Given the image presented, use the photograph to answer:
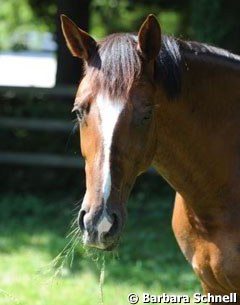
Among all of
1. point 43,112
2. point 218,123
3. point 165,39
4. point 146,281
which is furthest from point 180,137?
Result: point 43,112

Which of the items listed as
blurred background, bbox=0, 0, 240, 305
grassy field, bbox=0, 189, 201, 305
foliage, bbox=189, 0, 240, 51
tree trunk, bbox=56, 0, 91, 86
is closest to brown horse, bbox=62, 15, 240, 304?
grassy field, bbox=0, 189, 201, 305

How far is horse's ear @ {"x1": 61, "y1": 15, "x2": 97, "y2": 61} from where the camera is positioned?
2902 millimetres

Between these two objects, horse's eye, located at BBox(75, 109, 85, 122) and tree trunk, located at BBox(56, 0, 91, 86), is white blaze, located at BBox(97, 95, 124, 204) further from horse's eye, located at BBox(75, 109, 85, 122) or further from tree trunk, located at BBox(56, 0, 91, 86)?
tree trunk, located at BBox(56, 0, 91, 86)

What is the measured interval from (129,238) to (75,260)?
2.80 ft

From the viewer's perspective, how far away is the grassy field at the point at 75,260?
4852 mm

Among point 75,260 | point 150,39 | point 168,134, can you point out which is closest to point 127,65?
point 150,39

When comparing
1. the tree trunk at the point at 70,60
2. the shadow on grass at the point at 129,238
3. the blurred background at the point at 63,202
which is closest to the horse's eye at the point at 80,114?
the blurred background at the point at 63,202

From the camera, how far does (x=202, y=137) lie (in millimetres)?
3051

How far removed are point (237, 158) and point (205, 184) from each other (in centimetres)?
18

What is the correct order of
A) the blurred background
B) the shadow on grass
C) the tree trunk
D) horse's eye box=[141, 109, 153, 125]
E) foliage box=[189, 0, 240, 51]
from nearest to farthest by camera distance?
horse's eye box=[141, 109, 153, 125]
the blurred background
the shadow on grass
foliage box=[189, 0, 240, 51]
the tree trunk

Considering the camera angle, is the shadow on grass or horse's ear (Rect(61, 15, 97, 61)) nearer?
horse's ear (Rect(61, 15, 97, 61))

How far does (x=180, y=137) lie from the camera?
3.03 m

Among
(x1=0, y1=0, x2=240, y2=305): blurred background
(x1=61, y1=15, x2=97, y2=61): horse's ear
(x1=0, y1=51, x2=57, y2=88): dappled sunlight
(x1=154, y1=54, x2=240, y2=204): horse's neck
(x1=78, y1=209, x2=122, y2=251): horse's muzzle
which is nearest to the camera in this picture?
(x1=78, y1=209, x2=122, y2=251): horse's muzzle

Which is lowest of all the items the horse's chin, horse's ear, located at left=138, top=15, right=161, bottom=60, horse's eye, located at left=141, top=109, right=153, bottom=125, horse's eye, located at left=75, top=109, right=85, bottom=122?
the horse's chin
